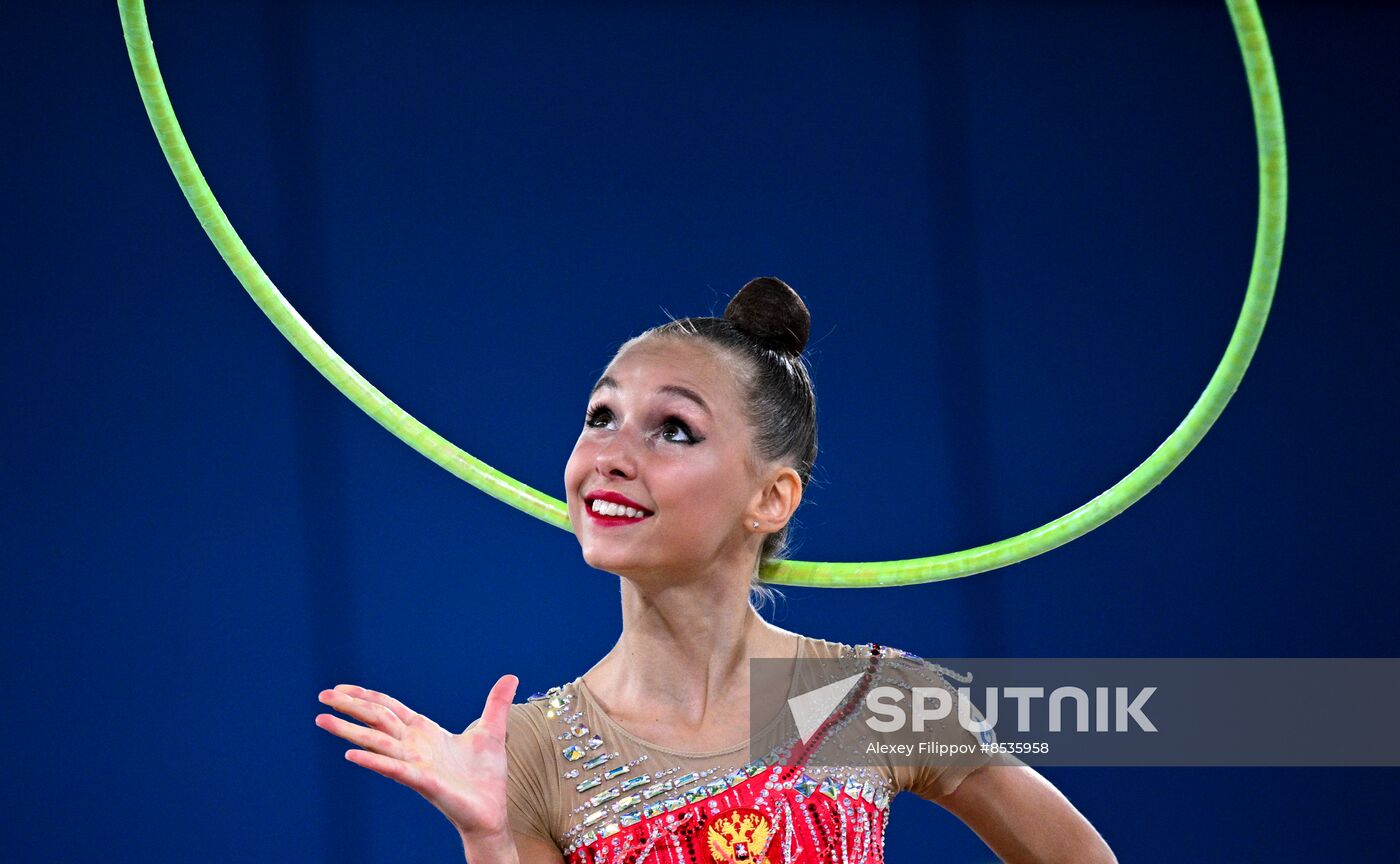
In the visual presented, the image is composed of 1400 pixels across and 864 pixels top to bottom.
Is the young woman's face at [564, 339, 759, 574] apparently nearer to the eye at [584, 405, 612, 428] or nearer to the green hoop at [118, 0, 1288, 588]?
the eye at [584, 405, 612, 428]

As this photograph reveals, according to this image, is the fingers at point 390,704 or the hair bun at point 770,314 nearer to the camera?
the fingers at point 390,704

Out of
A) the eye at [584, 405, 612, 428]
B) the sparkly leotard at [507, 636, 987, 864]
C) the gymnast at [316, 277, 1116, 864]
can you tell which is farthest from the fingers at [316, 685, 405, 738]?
the eye at [584, 405, 612, 428]

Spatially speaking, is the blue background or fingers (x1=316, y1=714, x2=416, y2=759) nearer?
fingers (x1=316, y1=714, x2=416, y2=759)

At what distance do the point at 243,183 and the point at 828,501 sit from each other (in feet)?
4.58

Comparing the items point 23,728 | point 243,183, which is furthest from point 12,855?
point 243,183

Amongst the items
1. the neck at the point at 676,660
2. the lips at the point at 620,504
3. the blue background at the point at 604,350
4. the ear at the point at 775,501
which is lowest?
the neck at the point at 676,660

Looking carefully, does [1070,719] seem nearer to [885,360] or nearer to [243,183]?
[885,360]

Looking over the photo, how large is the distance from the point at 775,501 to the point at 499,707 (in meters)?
0.46

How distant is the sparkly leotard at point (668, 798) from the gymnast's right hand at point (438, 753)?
0.14 metres

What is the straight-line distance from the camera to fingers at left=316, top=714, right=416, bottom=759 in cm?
132

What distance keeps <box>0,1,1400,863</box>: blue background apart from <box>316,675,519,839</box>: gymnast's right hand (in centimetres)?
165

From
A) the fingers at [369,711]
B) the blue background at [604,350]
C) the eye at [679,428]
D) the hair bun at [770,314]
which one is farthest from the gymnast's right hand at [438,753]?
the blue background at [604,350]

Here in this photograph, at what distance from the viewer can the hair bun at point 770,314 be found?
183 cm

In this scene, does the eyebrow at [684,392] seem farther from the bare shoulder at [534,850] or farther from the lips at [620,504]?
the bare shoulder at [534,850]
